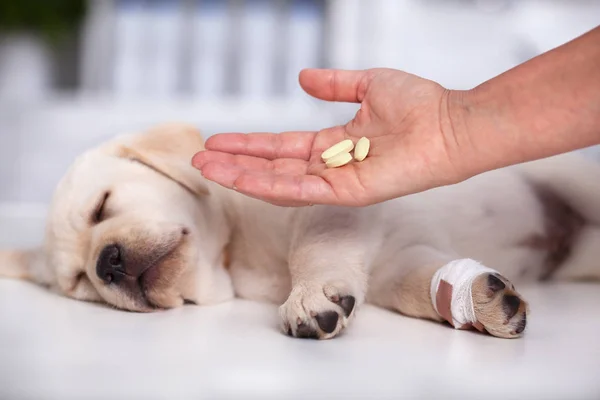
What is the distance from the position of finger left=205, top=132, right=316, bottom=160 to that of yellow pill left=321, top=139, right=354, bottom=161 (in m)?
0.16

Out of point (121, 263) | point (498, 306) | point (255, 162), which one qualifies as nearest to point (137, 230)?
point (121, 263)

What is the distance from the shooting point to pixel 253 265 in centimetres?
183

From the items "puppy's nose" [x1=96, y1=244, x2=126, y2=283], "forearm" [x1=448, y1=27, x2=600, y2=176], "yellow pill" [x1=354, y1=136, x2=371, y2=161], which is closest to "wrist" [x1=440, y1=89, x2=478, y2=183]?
"forearm" [x1=448, y1=27, x2=600, y2=176]

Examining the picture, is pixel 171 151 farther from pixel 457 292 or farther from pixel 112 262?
pixel 457 292

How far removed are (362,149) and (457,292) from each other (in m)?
0.36

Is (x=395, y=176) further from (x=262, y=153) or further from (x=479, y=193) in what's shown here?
(x=479, y=193)

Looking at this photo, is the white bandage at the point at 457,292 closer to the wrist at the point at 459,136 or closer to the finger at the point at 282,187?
the wrist at the point at 459,136

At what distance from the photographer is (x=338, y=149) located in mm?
1460

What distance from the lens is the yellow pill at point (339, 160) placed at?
4.66ft

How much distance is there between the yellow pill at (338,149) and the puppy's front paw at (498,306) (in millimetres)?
393

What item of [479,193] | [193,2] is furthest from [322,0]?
[479,193]

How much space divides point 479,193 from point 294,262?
0.69 metres

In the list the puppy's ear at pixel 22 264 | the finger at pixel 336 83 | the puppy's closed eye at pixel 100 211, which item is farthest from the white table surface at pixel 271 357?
the finger at pixel 336 83

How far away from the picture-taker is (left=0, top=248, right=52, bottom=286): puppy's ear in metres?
1.97
